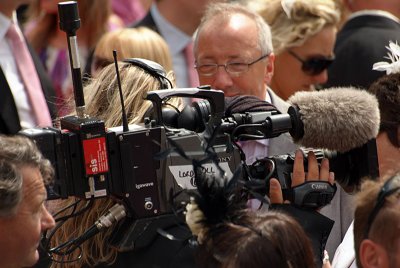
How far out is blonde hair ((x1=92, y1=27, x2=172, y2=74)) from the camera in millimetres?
5523

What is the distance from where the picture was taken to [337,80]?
19.2 feet

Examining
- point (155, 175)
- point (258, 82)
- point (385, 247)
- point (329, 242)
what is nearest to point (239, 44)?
point (258, 82)

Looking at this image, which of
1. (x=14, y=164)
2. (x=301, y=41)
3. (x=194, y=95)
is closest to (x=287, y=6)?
(x=301, y=41)

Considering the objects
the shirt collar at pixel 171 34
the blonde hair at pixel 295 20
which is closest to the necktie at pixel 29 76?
the shirt collar at pixel 171 34

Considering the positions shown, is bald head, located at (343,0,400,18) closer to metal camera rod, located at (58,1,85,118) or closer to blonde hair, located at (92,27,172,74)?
blonde hair, located at (92,27,172,74)

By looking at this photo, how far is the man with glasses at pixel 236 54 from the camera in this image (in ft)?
15.5

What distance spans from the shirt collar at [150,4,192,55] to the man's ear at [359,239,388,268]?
3635mm

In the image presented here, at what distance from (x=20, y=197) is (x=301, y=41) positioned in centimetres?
295

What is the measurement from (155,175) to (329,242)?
3.85 feet

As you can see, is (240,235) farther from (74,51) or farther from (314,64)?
(314,64)

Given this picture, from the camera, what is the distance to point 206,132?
10.3ft

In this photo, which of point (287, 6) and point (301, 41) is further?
point (301, 41)

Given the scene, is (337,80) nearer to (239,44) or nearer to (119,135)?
(239,44)

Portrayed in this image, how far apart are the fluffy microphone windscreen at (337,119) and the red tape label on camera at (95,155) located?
0.70 meters
